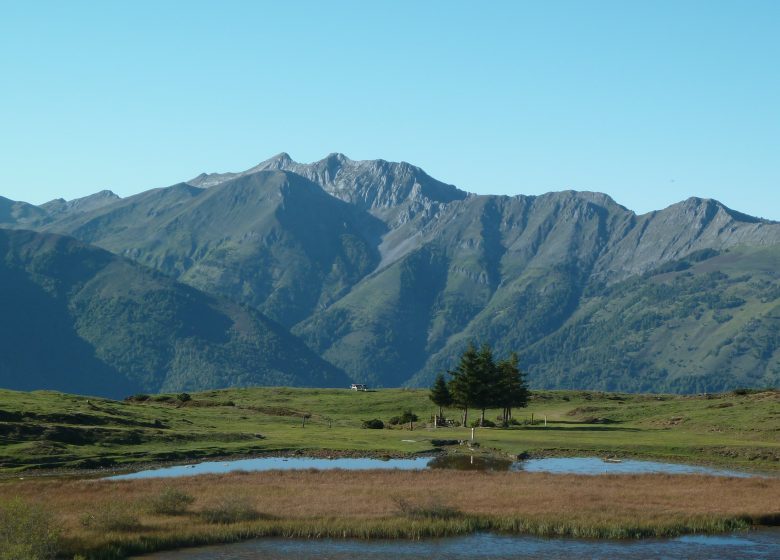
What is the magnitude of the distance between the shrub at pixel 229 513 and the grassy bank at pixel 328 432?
2618cm

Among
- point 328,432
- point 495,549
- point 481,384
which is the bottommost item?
point 495,549

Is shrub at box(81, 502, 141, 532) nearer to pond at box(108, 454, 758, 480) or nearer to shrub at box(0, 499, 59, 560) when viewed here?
shrub at box(0, 499, 59, 560)

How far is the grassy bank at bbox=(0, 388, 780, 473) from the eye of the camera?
3442 inches

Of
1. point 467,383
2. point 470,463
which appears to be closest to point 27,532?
point 470,463

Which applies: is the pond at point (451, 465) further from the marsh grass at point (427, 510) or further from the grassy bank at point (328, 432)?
the marsh grass at point (427, 510)

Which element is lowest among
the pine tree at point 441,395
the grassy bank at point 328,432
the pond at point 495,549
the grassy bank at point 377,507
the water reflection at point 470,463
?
the pond at point 495,549

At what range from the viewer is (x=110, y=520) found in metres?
53.8

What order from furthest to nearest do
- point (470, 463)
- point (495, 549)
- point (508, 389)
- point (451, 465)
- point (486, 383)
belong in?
point (508, 389)
point (486, 383)
point (470, 463)
point (451, 465)
point (495, 549)

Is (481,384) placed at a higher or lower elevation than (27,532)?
higher

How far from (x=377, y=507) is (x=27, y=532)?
2222cm

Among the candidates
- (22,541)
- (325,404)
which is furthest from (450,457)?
(325,404)

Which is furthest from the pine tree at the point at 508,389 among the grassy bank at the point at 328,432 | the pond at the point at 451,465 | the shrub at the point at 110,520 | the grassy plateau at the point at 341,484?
the shrub at the point at 110,520

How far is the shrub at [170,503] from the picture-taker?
59.2m

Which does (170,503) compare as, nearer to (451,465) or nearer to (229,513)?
(229,513)
